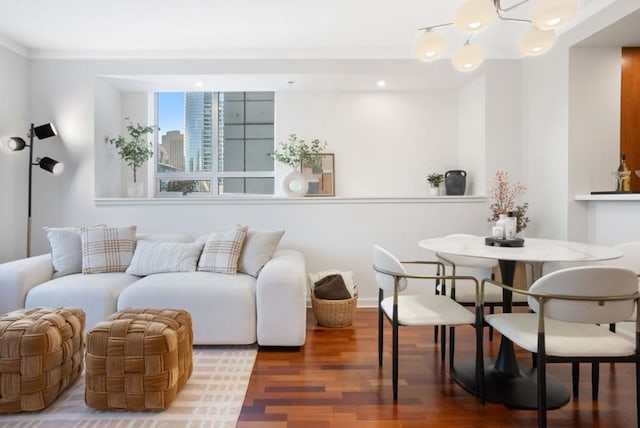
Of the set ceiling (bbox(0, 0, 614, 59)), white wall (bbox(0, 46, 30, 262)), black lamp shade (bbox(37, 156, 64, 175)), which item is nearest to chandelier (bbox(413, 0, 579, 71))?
ceiling (bbox(0, 0, 614, 59))

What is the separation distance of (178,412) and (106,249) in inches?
69.7

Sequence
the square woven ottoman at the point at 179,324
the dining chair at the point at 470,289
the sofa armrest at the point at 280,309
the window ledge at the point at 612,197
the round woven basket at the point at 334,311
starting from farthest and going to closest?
the round woven basket at the point at 334,311 < the sofa armrest at the point at 280,309 < the window ledge at the point at 612,197 < the dining chair at the point at 470,289 < the square woven ottoman at the point at 179,324

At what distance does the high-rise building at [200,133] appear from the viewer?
4.71 m

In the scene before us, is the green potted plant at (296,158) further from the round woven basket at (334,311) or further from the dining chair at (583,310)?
the dining chair at (583,310)

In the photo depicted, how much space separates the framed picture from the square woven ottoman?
87.1 inches

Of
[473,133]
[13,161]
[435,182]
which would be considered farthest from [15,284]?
[473,133]

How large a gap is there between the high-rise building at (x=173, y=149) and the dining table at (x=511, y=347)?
10.8 feet

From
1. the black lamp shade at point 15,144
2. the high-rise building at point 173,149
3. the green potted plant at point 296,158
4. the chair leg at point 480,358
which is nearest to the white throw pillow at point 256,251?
the green potted plant at point 296,158

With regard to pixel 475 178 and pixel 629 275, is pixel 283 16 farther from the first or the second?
pixel 629 275

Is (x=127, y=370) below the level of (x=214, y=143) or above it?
below

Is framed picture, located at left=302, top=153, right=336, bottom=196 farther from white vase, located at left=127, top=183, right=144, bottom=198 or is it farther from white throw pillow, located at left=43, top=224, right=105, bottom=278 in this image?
white throw pillow, located at left=43, top=224, right=105, bottom=278

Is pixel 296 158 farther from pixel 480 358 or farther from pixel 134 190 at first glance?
pixel 480 358

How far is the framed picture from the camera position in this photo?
430cm

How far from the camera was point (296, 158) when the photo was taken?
420 centimetres
